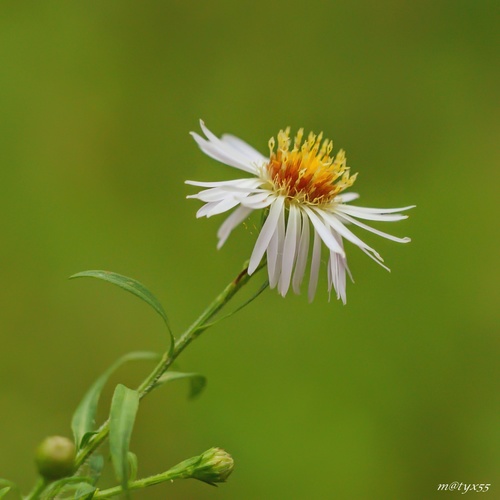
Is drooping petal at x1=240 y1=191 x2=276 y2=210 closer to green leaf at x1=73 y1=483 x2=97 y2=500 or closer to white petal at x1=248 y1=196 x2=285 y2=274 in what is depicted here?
white petal at x1=248 y1=196 x2=285 y2=274

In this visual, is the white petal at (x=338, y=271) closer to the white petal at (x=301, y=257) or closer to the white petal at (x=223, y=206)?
the white petal at (x=301, y=257)

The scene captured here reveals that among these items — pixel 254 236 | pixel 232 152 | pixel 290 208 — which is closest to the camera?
pixel 290 208

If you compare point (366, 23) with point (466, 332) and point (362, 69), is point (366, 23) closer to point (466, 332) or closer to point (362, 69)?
point (362, 69)

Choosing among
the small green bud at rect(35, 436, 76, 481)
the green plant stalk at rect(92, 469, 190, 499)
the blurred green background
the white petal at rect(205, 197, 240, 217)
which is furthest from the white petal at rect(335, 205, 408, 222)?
the blurred green background

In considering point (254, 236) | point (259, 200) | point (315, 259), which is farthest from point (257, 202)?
point (254, 236)

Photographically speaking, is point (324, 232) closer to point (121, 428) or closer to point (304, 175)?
point (304, 175)
